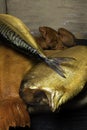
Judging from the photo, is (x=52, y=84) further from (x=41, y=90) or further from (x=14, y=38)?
(x=14, y=38)

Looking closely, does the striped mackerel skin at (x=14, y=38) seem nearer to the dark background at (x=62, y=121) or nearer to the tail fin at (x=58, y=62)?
the tail fin at (x=58, y=62)

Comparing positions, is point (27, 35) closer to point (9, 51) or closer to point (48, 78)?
point (9, 51)

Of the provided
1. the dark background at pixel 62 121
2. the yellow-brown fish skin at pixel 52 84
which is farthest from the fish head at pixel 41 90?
the dark background at pixel 62 121

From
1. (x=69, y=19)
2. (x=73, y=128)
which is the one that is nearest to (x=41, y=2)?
(x=69, y=19)

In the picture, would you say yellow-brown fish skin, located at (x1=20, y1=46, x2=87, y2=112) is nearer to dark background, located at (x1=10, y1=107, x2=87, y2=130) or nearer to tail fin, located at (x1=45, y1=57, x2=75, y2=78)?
tail fin, located at (x1=45, y1=57, x2=75, y2=78)

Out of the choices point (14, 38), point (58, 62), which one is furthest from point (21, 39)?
point (58, 62)

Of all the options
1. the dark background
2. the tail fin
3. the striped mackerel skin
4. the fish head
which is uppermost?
the striped mackerel skin

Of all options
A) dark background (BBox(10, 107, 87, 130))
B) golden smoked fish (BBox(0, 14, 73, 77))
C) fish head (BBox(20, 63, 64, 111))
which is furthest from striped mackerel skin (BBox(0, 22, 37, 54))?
dark background (BBox(10, 107, 87, 130))
